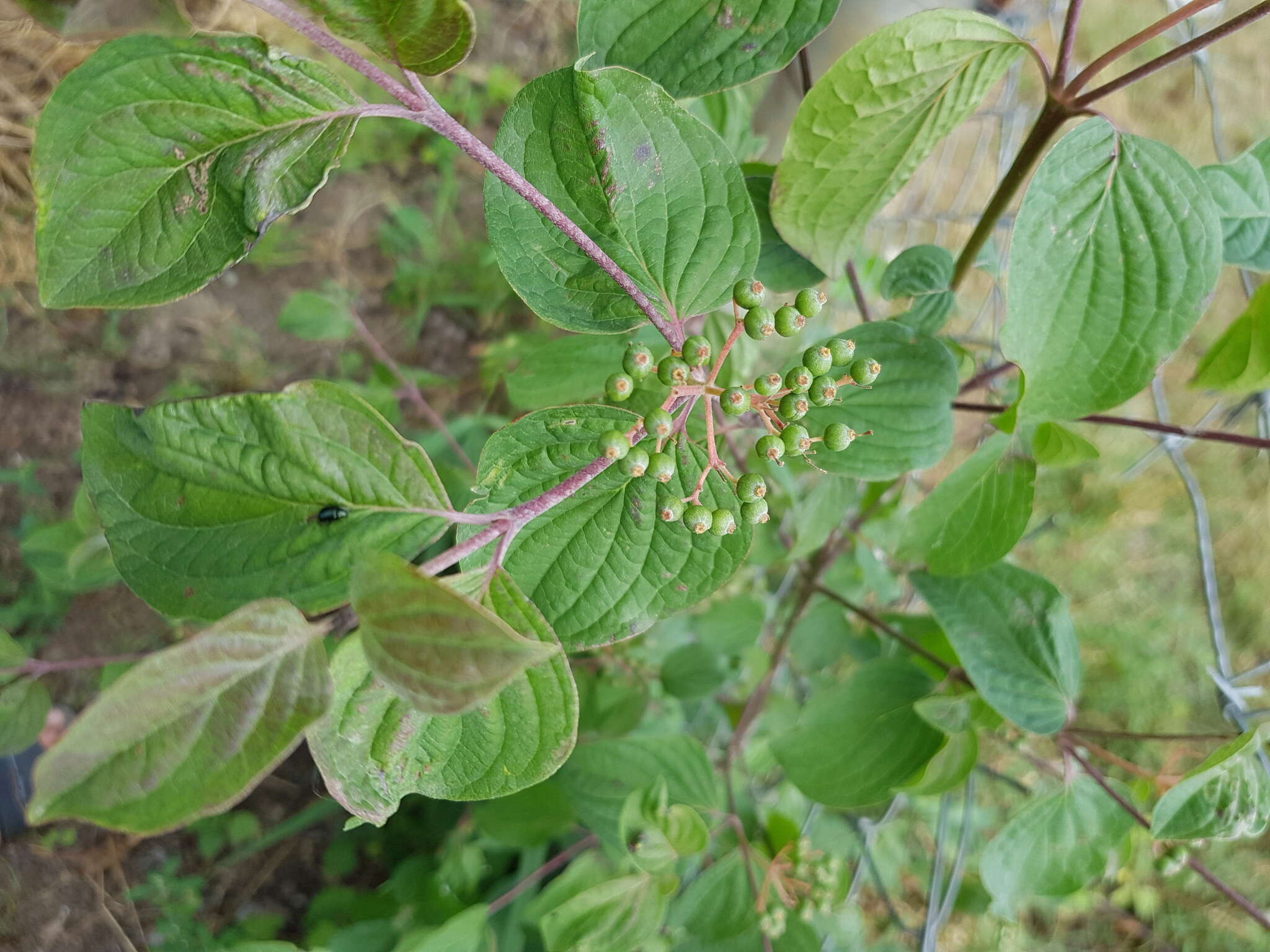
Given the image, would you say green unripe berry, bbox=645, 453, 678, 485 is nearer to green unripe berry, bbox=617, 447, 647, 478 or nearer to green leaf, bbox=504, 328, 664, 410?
green unripe berry, bbox=617, 447, 647, 478

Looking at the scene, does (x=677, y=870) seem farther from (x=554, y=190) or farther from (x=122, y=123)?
(x=122, y=123)

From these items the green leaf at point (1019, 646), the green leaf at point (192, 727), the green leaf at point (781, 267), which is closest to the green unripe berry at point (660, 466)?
the green leaf at point (192, 727)

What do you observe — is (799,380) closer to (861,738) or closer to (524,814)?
(861,738)

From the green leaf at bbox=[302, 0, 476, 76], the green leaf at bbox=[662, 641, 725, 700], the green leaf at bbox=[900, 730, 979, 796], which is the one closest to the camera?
the green leaf at bbox=[302, 0, 476, 76]

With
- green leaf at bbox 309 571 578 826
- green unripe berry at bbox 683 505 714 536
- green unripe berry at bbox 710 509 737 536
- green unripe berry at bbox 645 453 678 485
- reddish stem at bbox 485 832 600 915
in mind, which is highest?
green unripe berry at bbox 645 453 678 485

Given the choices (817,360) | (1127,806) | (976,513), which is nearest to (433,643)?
(817,360)

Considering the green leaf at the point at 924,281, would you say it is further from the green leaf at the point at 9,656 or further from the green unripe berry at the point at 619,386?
the green leaf at the point at 9,656

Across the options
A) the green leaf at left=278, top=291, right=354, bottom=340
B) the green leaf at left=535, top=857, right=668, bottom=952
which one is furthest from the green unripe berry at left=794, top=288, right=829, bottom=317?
the green leaf at left=278, top=291, right=354, bottom=340
